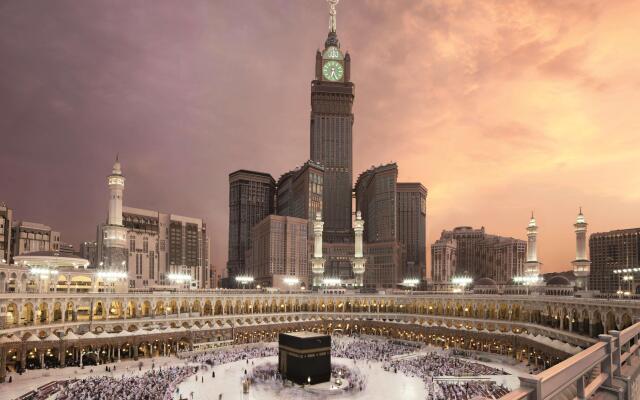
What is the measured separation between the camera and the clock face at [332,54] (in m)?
181

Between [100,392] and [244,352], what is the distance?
23.8m

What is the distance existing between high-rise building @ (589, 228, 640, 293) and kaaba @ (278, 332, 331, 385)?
118 m

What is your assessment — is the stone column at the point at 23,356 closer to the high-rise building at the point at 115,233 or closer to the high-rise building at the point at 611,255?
the high-rise building at the point at 115,233

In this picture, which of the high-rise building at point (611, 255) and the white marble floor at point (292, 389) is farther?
the high-rise building at point (611, 255)

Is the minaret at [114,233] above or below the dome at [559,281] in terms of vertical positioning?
above

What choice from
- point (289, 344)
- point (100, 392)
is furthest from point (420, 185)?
point (100, 392)

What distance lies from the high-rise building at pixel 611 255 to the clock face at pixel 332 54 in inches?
4357

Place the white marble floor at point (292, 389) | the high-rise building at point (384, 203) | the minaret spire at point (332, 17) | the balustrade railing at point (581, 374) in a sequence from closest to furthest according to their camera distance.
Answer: the balustrade railing at point (581, 374) < the white marble floor at point (292, 389) < the high-rise building at point (384, 203) < the minaret spire at point (332, 17)

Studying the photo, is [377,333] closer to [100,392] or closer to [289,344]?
[289,344]

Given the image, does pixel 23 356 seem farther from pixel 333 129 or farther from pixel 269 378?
pixel 333 129

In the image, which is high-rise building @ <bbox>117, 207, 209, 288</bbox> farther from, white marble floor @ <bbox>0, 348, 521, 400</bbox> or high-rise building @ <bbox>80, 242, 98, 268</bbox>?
white marble floor @ <bbox>0, 348, 521, 400</bbox>

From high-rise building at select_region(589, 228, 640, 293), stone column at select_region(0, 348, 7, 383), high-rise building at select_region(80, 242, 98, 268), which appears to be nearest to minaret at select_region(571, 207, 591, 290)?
stone column at select_region(0, 348, 7, 383)

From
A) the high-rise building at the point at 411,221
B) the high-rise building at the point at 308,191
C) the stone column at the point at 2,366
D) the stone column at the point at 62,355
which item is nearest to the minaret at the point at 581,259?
the stone column at the point at 62,355

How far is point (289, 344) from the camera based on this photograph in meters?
43.3
